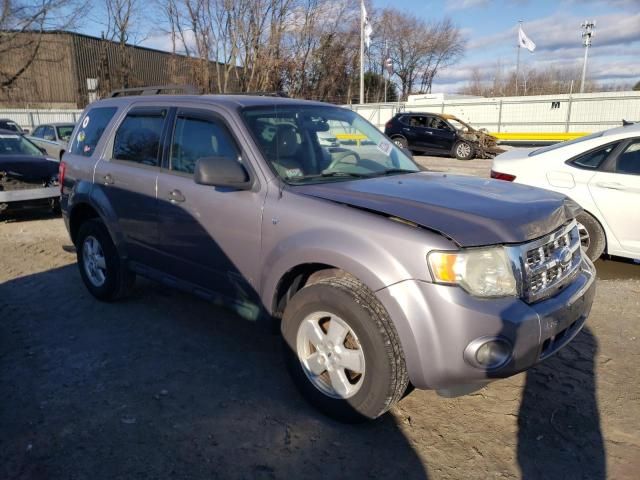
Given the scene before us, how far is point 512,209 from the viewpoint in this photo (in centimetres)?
297

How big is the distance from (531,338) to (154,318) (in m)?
3.27

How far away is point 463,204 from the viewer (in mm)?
2998

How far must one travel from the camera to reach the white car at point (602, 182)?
5.52 metres

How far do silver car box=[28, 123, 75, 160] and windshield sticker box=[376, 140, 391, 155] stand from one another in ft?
43.6

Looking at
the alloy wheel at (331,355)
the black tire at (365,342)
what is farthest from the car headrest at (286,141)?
the alloy wheel at (331,355)

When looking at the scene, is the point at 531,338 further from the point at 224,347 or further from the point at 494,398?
the point at 224,347

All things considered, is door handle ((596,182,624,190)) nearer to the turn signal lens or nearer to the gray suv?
the gray suv

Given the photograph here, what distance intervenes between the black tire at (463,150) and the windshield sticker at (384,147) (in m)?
15.6

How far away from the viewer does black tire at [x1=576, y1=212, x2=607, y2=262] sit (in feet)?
18.7

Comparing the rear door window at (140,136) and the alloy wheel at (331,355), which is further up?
the rear door window at (140,136)

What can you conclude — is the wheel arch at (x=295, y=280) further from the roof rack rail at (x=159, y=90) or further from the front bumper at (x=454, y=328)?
the roof rack rail at (x=159, y=90)

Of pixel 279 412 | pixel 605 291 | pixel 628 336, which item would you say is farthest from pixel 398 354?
pixel 605 291

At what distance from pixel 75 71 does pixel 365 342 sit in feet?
153

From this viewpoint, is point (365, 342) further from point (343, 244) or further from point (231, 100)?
point (231, 100)
